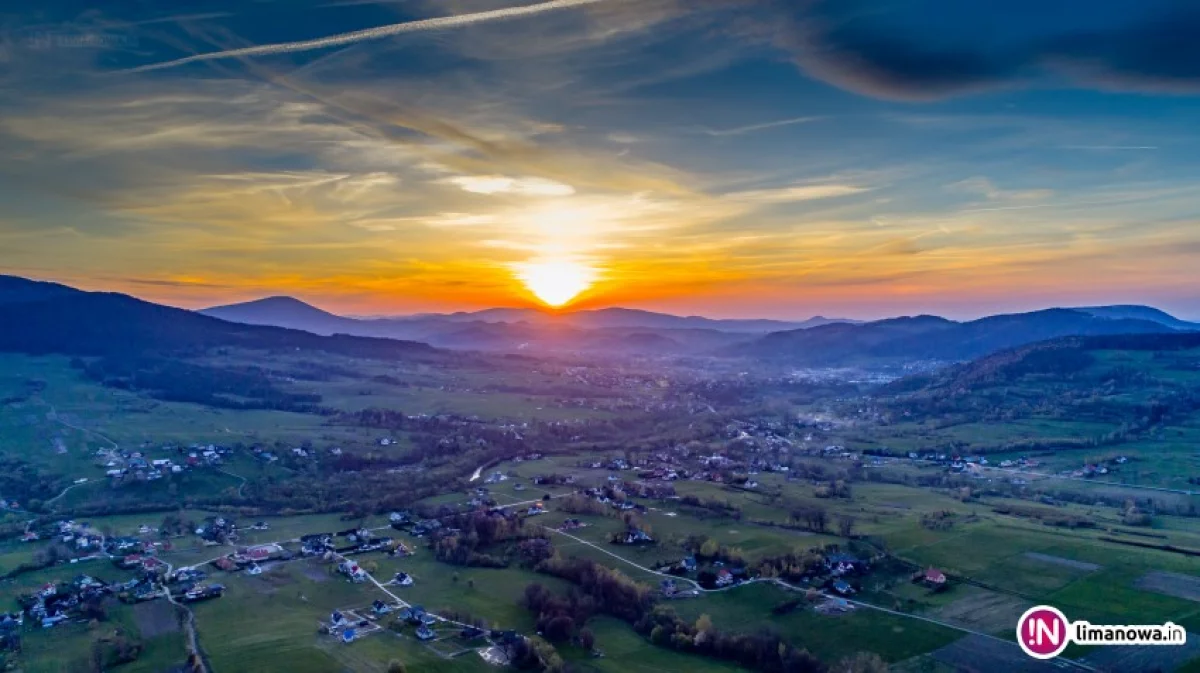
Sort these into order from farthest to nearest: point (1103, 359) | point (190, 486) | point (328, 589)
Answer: point (1103, 359), point (190, 486), point (328, 589)

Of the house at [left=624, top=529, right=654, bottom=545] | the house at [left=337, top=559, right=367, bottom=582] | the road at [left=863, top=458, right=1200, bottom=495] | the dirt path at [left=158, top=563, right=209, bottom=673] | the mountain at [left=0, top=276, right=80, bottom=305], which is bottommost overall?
the dirt path at [left=158, top=563, right=209, bottom=673]

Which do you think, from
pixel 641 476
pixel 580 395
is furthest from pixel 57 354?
pixel 641 476

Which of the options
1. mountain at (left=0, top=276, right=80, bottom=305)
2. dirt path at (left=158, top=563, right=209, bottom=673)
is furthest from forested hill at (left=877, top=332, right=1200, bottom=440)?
mountain at (left=0, top=276, right=80, bottom=305)

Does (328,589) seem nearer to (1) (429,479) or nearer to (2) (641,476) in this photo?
(1) (429,479)

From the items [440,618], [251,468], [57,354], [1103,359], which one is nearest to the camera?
[440,618]

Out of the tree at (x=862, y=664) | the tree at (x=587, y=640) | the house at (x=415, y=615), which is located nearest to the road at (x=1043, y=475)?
the tree at (x=862, y=664)

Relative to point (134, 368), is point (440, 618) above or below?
below

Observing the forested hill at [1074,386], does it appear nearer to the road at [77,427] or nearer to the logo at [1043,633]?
the logo at [1043,633]

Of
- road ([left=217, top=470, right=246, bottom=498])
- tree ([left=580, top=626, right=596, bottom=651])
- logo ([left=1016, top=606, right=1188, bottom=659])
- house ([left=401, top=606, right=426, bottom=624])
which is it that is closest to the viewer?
logo ([left=1016, top=606, right=1188, bottom=659])

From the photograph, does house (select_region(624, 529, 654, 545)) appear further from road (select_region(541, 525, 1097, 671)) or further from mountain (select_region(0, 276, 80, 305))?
mountain (select_region(0, 276, 80, 305))
